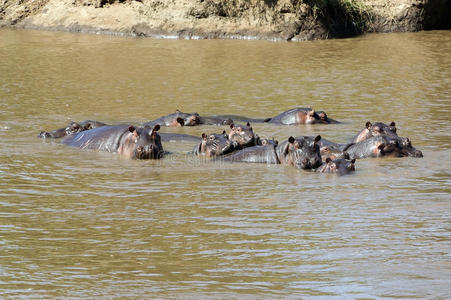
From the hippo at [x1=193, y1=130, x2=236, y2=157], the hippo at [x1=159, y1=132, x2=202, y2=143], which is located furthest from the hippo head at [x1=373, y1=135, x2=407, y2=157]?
the hippo at [x1=159, y1=132, x2=202, y2=143]

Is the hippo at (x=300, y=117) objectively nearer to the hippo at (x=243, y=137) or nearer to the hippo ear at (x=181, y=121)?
the hippo ear at (x=181, y=121)

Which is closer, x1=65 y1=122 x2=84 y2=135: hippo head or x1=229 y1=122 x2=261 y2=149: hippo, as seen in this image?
x1=229 y1=122 x2=261 y2=149: hippo

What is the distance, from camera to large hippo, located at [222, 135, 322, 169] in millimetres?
9125

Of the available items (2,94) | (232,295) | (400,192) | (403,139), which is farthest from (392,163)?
(2,94)

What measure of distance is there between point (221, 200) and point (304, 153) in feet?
6.29

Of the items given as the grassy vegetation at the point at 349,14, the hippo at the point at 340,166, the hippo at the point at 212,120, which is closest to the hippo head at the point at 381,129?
the hippo at the point at 340,166

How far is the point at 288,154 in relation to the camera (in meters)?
9.32

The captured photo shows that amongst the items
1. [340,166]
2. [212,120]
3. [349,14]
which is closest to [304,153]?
[340,166]

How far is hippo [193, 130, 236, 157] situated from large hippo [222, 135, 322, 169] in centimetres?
10

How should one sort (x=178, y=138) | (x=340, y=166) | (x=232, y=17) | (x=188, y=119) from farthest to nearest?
(x=232, y=17) < (x=188, y=119) < (x=178, y=138) < (x=340, y=166)

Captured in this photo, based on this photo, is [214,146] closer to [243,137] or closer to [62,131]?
[243,137]

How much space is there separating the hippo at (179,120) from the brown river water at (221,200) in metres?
0.27

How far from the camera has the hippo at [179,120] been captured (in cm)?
1191

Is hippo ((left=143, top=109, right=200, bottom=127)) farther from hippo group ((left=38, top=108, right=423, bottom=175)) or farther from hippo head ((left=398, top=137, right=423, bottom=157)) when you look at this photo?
hippo head ((left=398, top=137, right=423, bottom=157))
